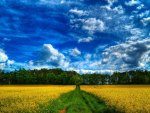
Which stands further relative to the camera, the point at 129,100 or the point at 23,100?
the point at 23,100

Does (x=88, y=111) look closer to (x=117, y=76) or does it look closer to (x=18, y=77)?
(x=18, y=77)

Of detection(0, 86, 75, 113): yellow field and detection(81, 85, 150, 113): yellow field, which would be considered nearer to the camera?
detection(81, 85, 150, 113): yellow field

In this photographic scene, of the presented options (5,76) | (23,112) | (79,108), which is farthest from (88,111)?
(5,76)

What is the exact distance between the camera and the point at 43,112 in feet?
87.7

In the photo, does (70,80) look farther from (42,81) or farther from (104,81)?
(104,81)

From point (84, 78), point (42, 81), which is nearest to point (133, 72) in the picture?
point (84, 78)

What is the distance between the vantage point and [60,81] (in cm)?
14675

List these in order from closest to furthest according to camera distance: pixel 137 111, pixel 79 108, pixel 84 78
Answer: pixel 137 111
pixel 79 108
pixel 84 78

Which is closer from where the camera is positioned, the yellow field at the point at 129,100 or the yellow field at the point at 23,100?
the yellow field at the point at 129,100

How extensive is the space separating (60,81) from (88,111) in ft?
387

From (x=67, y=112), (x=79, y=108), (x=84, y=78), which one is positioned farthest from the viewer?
(x=84, y=78)

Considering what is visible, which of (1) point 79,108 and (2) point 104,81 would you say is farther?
(2) point 104,81

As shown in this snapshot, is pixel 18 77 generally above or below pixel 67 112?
above

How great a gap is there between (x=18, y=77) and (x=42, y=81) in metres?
13.5
